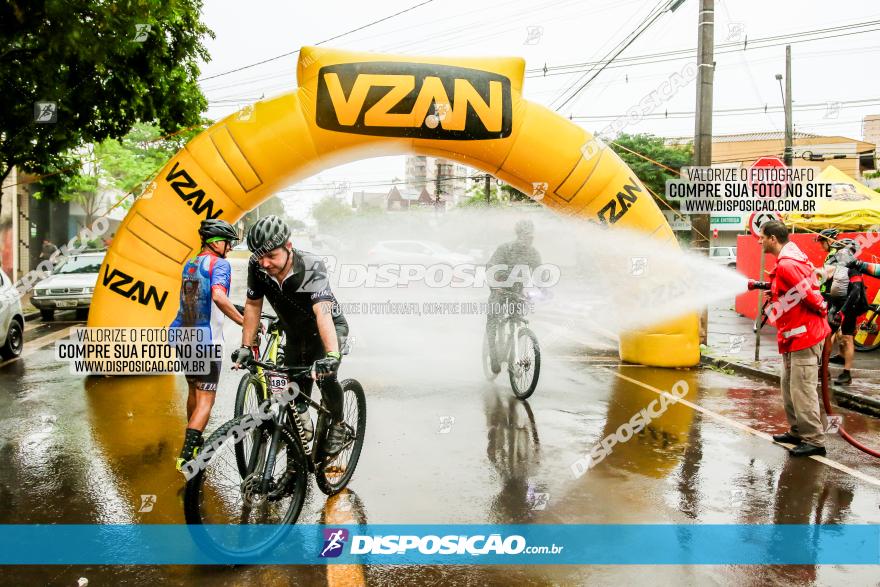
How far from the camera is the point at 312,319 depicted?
479cm

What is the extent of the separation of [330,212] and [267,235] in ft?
208

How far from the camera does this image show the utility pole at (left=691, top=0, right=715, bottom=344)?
1198cm

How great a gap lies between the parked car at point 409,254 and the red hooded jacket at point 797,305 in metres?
20.4

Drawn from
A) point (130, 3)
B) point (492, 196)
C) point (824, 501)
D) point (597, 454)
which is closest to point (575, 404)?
point (597, 454)

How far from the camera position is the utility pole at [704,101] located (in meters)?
12.0

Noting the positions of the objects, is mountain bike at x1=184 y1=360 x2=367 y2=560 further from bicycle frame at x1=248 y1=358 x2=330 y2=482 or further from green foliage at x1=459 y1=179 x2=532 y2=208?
green foliage at x1=459 y1=179 x2=532 y2=208

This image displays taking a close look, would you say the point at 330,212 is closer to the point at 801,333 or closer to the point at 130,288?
the point at 130,288

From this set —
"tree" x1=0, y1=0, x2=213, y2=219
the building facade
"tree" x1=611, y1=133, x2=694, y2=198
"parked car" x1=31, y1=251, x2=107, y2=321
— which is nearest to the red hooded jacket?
"tree" x1=0, y1=0, x2=213, y2=219

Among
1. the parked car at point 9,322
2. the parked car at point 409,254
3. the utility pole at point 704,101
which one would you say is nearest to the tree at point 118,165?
the parked car at point 409,254

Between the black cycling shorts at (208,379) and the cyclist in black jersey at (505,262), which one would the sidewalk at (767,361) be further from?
the black cycling shorts at (208,379)

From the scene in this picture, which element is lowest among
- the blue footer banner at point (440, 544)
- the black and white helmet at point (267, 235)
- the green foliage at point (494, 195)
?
the blue footer banner at point (440, 544)

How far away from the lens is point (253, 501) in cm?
419

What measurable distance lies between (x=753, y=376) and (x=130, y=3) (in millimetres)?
10238

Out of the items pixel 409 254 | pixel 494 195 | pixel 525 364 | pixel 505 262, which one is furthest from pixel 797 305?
pixel 494 195
